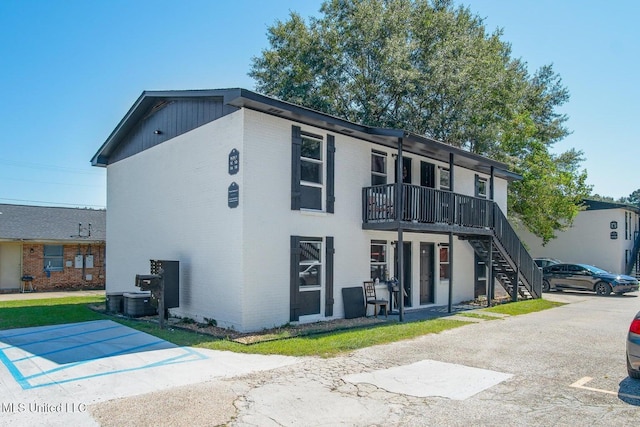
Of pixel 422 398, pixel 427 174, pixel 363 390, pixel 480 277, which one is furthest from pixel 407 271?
pixel 422 398

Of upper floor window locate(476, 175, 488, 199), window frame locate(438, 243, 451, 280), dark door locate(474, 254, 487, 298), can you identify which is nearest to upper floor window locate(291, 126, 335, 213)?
window frame locate(438, 243, 451, 280)

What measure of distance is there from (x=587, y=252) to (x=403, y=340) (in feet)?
87.6

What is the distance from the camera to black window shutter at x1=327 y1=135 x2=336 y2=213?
1277 centimetres

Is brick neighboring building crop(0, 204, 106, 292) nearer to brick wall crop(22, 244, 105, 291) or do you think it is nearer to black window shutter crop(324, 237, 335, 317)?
brick wall crop(22, 244, 105, 291)

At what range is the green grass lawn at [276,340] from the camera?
29.8 feet

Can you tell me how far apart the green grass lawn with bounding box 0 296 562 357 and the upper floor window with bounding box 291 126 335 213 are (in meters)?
3.46

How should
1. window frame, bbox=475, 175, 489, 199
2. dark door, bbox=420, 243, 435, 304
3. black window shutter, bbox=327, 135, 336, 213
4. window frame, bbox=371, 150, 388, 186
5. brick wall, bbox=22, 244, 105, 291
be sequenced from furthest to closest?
brick wall, bbox=22, 244, 105, 291 < window frame, bbox=475, 175, 489, 199 < dark door, bbox=420, 243, 435, 304 < window frame, bbox=371, 150, 388, 186 < black window shutter, bbox=327, 135, 336, 213

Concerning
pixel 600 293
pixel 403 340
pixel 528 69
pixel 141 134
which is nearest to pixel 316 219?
pixel 403 340

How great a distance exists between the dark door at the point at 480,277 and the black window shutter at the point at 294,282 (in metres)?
9.83

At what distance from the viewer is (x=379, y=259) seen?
1450cm

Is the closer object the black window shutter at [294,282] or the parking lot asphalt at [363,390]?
the parking lot asphalt at [363,390]
